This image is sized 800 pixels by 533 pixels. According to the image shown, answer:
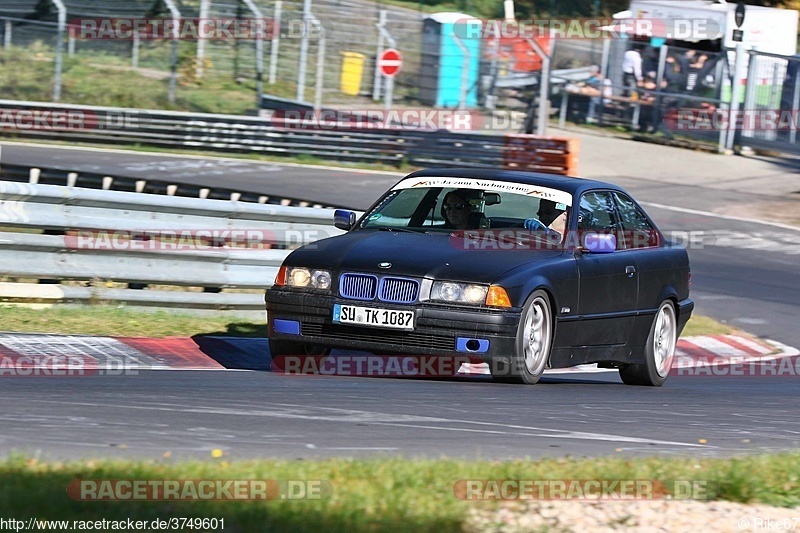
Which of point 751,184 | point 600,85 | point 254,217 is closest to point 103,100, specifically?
point 600,85

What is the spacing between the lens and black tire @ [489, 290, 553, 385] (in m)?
7.77

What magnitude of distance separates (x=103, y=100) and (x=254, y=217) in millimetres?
20900

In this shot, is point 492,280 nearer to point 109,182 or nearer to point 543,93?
point 109,182

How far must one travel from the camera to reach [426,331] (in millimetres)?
7676

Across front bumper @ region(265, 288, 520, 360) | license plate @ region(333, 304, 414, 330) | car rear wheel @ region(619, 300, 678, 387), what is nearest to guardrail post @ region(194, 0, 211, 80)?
car rear wheel @ region(619, 300, 678, 387)

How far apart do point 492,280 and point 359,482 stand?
315 cm

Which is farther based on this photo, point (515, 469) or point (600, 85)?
point (600, 85)

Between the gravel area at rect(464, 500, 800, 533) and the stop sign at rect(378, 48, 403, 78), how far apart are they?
2469 centimetres

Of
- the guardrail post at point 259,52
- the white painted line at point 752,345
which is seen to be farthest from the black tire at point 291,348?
the guardrail post at point 259,52

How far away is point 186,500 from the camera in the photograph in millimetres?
4207

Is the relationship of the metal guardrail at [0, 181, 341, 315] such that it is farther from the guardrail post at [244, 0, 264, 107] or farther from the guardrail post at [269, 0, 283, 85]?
the guardrail post at [269, 0, 283, 85]

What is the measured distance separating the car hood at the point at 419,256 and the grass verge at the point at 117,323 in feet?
6.43

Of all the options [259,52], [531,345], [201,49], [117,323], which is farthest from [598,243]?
[201,49]

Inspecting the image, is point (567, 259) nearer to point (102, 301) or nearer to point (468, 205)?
point (468, 205)
